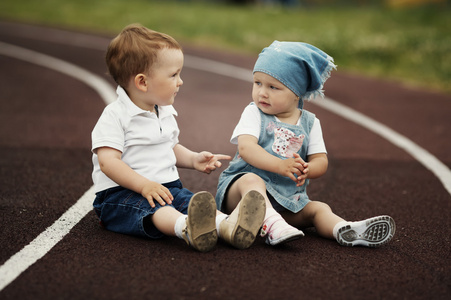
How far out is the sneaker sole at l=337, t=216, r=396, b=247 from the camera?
3.76 metres

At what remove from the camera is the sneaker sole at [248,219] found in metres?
3.59

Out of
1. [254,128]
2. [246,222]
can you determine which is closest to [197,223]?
[246,222]

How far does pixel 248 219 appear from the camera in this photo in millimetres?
3604

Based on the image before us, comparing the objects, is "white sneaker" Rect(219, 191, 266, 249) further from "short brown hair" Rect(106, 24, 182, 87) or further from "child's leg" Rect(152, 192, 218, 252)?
"short brown hair" Rect(106, 24, 182, 87)

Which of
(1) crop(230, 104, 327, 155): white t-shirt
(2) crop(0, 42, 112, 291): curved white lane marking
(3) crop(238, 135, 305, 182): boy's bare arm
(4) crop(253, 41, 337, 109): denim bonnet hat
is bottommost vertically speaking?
(2) crop(0, 42, 112, 291): curved white lane marking

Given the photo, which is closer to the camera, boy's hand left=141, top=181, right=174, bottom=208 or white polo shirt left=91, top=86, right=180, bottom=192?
boy's hand left=141, top=181, right=174, bottom=208

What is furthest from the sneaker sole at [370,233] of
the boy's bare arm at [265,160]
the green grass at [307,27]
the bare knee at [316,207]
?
the green grass at [307,27]

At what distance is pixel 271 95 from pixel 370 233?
3.72ft

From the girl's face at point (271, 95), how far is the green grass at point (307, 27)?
7.85 metres

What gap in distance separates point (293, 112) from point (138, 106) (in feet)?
3.60

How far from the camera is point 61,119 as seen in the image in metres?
7.90

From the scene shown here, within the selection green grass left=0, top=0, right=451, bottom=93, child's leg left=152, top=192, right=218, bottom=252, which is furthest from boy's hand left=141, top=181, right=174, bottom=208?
green grass left=0, top=0, right=451, bottom=93

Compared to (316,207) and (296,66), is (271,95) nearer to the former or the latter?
(296,66)

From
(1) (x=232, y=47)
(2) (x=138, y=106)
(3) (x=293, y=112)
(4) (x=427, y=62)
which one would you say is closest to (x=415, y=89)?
(4) (x=427, y=62)
